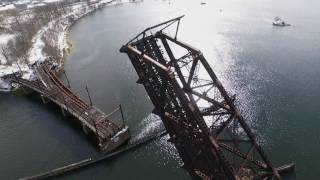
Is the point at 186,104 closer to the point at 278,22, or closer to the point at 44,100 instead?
the point at 44,100

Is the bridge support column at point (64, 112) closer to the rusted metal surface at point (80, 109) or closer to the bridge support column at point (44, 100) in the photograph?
the rusted metal surface at point (80, 109)

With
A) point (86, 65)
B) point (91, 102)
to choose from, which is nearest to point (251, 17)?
point (86, 65)

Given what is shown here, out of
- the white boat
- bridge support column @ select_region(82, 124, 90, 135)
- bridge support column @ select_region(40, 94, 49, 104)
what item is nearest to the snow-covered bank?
bridge support column @ select_region(40, 94, 49, 104)

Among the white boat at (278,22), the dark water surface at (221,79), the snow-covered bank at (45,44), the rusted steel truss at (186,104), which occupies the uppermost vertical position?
the rusted steel truss at (186,104)

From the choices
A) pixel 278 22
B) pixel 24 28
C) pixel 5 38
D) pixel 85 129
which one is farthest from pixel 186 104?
pixel 24 28

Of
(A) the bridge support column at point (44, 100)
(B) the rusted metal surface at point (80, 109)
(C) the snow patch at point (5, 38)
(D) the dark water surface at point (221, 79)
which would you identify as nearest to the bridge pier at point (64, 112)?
(B) the rusted metal surface at point (80, 109)

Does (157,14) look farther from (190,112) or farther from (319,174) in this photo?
(190,112)

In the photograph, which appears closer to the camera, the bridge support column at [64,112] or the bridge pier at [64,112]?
the bridge pier at [64,112]
